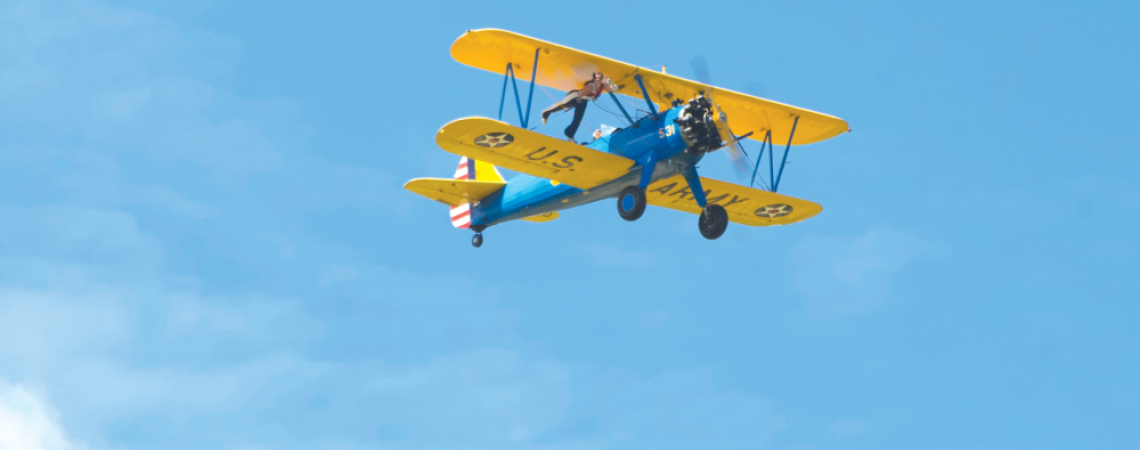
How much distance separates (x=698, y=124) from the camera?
22.7 metres

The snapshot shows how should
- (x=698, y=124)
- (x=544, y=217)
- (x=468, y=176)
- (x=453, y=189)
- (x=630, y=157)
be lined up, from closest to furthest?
1. (x=698, y=124)
2. (x=630, y=157)
3. (x=453, y=189)
4. (x=544, y=217)
5. (x=468, y=176)

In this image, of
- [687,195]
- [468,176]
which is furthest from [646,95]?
[468,176]

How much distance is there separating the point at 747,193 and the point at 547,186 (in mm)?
3803

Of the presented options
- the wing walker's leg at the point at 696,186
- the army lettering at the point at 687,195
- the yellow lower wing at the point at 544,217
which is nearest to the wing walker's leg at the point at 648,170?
the wing walker's leg at the point at 696,186

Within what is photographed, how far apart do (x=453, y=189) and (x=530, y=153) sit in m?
4.33

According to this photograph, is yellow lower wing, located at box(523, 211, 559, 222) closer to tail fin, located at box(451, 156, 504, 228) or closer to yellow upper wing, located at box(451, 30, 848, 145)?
tail fin, located at box(451, 156, 504, 228)

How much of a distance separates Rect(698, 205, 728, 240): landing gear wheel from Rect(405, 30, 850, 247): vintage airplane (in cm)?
2

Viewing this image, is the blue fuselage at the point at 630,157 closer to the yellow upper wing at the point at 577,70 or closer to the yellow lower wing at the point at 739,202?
the yellow upper wing at the point at 577,70

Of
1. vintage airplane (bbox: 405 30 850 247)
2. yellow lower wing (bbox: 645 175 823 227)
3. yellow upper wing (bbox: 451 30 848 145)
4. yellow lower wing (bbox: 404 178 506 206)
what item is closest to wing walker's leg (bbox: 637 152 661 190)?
vintage airplane (bbox: 405 30 850 247)

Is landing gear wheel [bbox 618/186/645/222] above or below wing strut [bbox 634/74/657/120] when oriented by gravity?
below

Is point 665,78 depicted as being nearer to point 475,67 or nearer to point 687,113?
point 687,113

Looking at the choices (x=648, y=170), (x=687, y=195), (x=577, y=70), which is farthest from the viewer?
(x=687, y=195)

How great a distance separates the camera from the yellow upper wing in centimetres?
2262

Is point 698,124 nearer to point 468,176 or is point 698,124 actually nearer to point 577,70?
point 577,70
